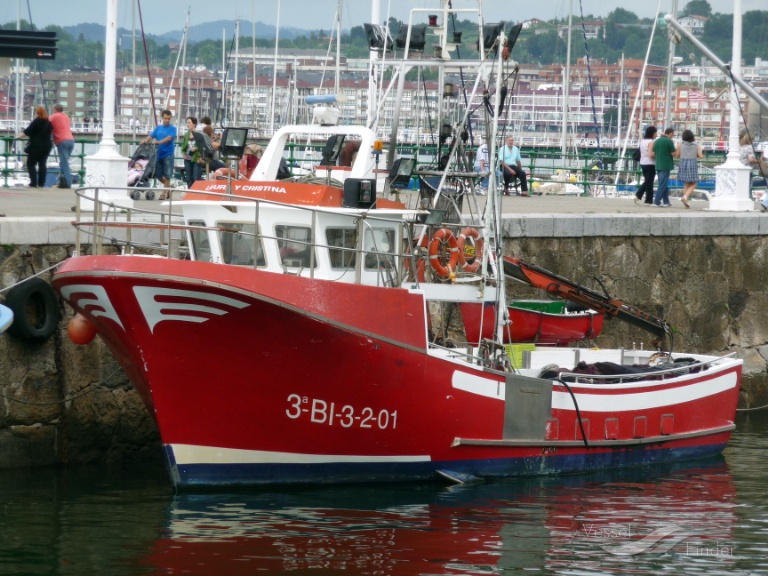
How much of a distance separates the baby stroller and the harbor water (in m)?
8.14

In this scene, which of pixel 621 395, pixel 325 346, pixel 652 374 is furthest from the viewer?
pixel 652 374

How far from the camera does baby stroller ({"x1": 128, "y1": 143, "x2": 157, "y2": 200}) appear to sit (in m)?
21.0

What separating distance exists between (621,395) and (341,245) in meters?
3.47

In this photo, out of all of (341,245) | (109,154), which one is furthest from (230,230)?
(109,154)

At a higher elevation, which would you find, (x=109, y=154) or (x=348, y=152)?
(x=348, y=152)

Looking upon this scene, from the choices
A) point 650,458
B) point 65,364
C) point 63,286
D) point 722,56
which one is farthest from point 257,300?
point 722,56

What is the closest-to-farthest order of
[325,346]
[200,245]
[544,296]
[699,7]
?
[325,346], [200,245], [544,296], [699,7]

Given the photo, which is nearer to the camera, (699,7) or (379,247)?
(379,247)

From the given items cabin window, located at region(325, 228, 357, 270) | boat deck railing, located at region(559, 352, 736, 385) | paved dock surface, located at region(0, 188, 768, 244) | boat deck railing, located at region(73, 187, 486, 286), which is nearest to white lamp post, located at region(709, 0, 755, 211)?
paved dock surface, located at region(0, 188, 768, 244)

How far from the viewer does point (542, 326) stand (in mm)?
16297

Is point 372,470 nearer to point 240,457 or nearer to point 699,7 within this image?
point 240,457

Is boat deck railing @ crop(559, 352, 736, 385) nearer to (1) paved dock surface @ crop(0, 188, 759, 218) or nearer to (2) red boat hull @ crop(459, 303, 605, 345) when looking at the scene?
(2) red boat hull @ crop(459, 303, 605, 345)

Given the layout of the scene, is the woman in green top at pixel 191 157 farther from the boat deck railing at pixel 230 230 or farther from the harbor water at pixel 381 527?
the harbor water at pixel 381 527

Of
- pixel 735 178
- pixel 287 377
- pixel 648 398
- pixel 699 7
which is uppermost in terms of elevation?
pixel 699 7
